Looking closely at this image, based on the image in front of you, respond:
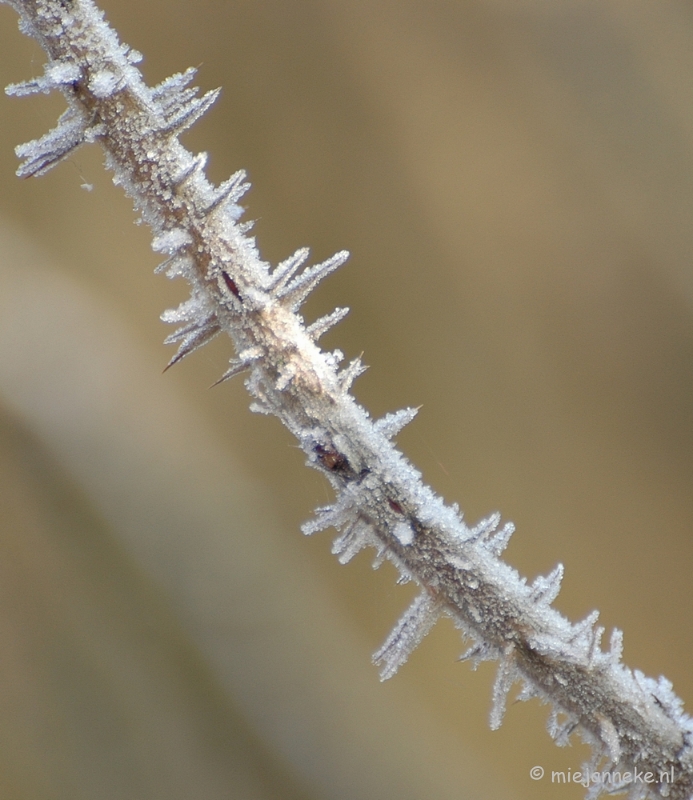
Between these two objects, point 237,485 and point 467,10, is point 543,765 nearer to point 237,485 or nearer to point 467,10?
point 237,485

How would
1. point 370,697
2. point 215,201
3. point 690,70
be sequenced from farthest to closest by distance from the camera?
point 370,697 < point 690,70 < point 215,201

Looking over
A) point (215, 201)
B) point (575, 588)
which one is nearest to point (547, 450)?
point (575, 588)


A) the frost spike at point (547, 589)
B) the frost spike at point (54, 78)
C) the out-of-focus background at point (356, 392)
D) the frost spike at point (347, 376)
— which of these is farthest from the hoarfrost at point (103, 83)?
the out-of-focus background at point (356, 392)

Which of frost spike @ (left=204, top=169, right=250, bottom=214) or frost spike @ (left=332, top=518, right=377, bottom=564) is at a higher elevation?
frost spike @ (left=204, top=169, right=250, bottom=214)

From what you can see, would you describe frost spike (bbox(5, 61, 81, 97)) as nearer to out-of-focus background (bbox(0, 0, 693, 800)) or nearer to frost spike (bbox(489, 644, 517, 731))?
frost spike (bbox(489, 644, 517, 731))

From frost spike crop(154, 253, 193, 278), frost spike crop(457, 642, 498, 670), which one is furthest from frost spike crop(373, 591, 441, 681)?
frost spike crop(154, 253, 193, 278)

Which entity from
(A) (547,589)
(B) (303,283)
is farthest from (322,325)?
(A) (547,589)
